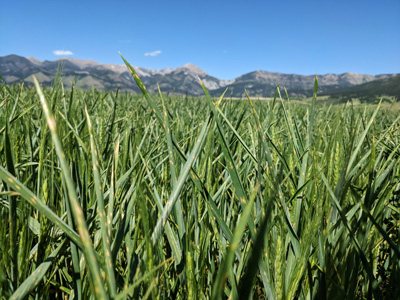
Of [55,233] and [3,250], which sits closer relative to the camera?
[3,250]

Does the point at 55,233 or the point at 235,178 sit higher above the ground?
the point at 235,178

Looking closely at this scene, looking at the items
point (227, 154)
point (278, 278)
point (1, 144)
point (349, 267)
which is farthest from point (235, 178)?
point (1, 144)

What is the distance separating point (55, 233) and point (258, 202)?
529 millimetres

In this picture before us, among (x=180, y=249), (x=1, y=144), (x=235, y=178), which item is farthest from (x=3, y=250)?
(x=1, y=144)

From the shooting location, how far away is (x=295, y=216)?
0.69 meters

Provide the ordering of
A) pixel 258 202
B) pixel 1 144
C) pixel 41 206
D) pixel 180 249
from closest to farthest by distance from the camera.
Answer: pixel 41 206
pixel 180 249
pixel 258 202
pixel 1 144

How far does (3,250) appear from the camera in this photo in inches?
20.4

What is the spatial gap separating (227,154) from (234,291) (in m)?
0.25

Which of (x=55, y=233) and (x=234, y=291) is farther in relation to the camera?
(x=55, y=233)

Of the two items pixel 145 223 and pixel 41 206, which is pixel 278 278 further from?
pixel 41 206

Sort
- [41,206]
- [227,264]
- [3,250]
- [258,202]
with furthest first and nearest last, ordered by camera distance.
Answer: [258,202], [3,250], [41,206], [227,264]

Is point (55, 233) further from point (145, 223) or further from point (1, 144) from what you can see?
point (1, 144)

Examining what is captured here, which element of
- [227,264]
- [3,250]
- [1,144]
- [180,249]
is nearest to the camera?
[227,264]

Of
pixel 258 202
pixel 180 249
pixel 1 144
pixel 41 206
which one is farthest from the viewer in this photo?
pixel 1 144
